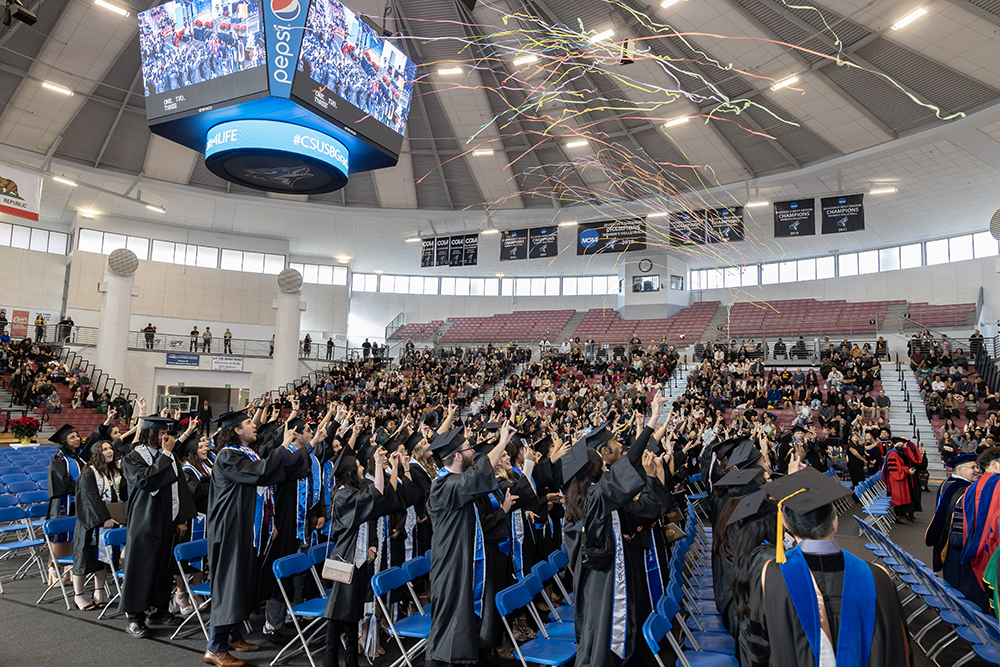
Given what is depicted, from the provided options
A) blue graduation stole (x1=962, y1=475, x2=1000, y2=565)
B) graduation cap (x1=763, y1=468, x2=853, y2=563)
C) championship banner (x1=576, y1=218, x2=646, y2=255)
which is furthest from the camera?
championship banner (x1=576, y1=218, x2=646, y2=255)

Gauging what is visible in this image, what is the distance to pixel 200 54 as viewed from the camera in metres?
11.5

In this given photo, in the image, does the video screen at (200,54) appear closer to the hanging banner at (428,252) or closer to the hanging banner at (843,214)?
the hanging banner at (428,252)

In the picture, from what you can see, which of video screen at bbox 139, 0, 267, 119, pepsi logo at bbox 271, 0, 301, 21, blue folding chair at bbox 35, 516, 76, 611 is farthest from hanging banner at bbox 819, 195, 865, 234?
blue folding chair at bbox 35, 516, 76, 611

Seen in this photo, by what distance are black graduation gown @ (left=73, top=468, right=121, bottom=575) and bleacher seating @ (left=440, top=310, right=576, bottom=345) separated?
2808 cm

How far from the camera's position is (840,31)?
1506cm

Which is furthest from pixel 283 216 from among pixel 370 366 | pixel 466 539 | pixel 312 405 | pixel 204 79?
pixel 466 539

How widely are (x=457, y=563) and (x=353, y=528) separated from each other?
2.96 ft

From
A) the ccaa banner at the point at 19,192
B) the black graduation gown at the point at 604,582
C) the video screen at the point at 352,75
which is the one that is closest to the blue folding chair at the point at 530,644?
the black graduation gown at the point at 604,582

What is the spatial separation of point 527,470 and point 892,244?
29.1 meters

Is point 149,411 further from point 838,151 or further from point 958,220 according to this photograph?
point 958,220

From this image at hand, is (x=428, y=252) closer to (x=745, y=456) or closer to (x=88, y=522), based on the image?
(x=88, y=522)

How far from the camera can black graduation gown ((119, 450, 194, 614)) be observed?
5.71 meters

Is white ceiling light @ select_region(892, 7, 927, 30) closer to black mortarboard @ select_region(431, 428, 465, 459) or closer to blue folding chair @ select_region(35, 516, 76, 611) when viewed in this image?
black mortarboard @ select_region(431, 428, 465, 459)

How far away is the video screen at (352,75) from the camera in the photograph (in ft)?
37.2
